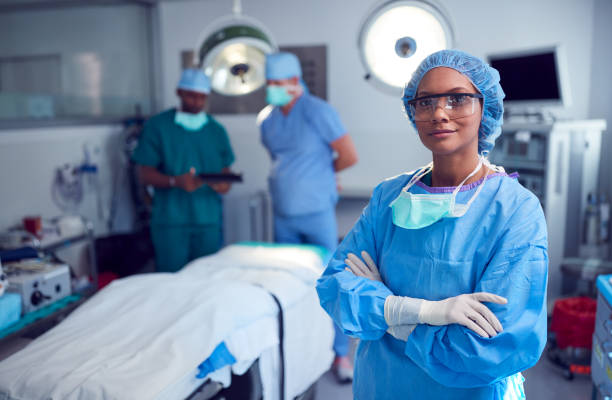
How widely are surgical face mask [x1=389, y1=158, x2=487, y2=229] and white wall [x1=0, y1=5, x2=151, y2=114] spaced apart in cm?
280

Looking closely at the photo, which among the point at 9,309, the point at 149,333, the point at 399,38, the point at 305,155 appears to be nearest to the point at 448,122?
the point at 399,38

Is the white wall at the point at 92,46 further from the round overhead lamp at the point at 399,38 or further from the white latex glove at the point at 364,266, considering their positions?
the white latex glove at the point at 364,266

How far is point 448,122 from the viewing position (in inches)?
42.4

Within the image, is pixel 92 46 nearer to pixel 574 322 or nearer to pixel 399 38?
pixel 399 38

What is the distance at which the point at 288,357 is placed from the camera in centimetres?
185

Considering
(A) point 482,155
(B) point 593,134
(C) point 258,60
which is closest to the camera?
(A) point 482,155

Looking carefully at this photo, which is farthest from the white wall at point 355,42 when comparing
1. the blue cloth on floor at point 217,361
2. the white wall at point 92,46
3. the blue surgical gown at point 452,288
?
the blue surgical gown at point 452,288

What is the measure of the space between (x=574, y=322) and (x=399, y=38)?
5.86 ft

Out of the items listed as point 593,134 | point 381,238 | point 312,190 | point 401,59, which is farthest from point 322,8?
point 381,238

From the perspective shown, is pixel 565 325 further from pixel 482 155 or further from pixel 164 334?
pixel 164 334

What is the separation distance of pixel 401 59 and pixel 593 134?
6.53 feet

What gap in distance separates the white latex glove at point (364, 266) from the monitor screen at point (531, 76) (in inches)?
87.3

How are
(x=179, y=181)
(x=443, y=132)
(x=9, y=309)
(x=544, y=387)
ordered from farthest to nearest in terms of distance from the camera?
(x=179, y=181), (x=544, y=387), (x=9, y=309), (x=443, y=132)

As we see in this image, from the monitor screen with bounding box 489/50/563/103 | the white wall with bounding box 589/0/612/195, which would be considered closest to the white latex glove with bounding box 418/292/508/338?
the monitor screen with bounding box 489/50/563/103
